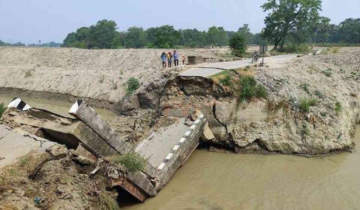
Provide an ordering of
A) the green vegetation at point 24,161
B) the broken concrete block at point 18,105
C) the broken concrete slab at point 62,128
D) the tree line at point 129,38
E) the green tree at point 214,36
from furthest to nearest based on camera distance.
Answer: the green tree at point 214,36
the tree line at point 129,38
the broken concrete block at point 18,105
the broken concrete slab at point 62,128
the green vegetation at point 24,161

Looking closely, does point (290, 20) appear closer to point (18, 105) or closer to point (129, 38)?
point (18, 105)

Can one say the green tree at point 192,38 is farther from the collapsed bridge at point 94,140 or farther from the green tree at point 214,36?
the collapsed bridge at point 94,140

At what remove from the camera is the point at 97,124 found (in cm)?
640

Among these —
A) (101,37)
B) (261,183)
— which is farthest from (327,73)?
(101,37)

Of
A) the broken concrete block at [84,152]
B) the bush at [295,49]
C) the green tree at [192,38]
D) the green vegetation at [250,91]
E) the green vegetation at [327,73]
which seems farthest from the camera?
the green tree at [192,38]

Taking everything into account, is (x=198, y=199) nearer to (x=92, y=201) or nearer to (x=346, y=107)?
(x=92, y=201)

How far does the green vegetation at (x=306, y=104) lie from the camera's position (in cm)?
1065

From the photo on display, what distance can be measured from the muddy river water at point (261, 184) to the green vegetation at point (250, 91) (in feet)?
7.20

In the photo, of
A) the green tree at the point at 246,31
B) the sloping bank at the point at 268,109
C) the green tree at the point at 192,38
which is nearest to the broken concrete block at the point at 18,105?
the sloping bank at the point at 268,109

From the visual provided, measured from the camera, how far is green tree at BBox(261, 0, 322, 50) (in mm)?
34428

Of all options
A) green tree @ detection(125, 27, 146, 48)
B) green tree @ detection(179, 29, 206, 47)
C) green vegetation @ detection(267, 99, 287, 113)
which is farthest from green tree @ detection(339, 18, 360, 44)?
green vegetation @ detection(267, 99, 287, 113)

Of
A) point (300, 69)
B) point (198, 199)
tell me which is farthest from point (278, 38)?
point (198, 199)

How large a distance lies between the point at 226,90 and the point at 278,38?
2857 cm

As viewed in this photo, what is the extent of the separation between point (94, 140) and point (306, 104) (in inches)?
306
